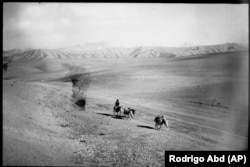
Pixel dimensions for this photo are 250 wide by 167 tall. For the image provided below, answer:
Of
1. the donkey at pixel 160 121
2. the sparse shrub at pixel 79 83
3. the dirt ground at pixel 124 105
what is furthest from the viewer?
the sparse shrub at pixel 79 83

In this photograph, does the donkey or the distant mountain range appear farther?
the distant mountain range

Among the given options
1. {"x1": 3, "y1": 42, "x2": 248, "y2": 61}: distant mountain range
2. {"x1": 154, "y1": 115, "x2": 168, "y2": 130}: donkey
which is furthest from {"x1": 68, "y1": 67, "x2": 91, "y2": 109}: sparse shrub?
{"x1": 154, "y1": 115, "x2": 168, "y2": 130}: donkey

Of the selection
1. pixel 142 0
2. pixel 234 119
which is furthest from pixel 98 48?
pixel 234 119

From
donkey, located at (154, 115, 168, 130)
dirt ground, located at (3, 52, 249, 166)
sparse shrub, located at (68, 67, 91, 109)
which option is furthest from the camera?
sparse shrub, located at (68, 67, 91, 109)

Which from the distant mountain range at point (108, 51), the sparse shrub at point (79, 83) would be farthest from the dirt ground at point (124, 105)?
the distant mountain range at point (108, 51)

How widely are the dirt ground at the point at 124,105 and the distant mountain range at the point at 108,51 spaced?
0.86 ft

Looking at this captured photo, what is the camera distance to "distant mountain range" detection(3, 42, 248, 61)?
8500mm

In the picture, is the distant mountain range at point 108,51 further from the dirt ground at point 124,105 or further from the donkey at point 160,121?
the donkey at point 160,121

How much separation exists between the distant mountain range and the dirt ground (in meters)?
0.26

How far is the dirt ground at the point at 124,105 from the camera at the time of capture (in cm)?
714

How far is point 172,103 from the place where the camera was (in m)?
8.69

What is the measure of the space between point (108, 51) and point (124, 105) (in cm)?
218

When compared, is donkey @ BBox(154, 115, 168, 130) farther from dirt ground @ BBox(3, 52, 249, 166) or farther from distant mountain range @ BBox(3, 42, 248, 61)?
distant mountain range @ BBox(3, 42, 248, 61)

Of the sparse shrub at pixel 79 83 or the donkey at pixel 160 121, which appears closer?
the donkey at pixel 160 121
